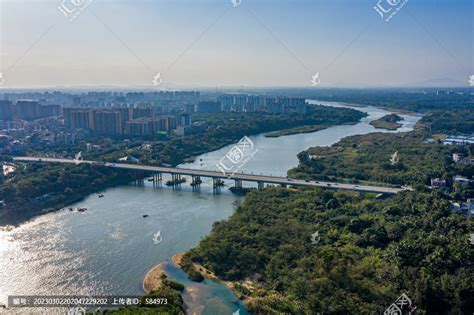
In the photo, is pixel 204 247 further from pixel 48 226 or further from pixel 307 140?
pixel 307 140

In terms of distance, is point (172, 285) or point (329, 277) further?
point (172, 285)

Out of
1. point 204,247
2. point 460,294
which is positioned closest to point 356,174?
point 204,247

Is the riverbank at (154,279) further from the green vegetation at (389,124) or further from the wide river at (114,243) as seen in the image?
the green vegetation at (389,124)

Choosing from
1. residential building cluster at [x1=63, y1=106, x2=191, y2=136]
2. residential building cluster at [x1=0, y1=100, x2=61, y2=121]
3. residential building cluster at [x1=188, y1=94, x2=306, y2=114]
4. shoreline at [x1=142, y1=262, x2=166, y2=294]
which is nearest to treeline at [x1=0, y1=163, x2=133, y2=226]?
shoreline at [x1=142, y1=262, x2=166, y2=294]

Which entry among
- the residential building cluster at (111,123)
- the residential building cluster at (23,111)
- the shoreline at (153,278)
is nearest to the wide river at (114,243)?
the shoreline at (153,278)

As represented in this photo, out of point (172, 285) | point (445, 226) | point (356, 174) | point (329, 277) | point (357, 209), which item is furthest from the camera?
point (356, 174)

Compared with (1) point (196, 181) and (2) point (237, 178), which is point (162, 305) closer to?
(2) point (237, 178)
